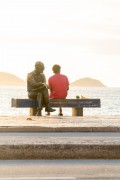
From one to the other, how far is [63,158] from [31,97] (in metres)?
9.92

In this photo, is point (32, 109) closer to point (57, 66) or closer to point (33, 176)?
point (57, 66)

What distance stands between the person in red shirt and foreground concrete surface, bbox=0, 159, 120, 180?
10.6 m

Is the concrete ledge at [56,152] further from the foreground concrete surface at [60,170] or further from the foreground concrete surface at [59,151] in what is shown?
the foreground concrete surface at [60,170]

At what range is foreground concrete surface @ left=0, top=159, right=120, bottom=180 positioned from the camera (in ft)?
29.6

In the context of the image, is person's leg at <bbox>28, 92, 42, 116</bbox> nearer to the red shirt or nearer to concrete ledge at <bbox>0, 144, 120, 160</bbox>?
the red shirt

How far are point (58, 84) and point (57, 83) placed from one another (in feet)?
0.15

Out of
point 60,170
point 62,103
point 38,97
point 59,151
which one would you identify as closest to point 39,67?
point 38,97

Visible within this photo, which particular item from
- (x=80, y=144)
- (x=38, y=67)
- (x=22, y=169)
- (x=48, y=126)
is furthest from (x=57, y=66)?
(x=22, y=169)

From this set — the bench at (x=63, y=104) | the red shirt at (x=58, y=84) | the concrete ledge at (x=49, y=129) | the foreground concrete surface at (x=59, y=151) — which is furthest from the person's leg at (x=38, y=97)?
the foreground concrete surface at (x=59, y=151)

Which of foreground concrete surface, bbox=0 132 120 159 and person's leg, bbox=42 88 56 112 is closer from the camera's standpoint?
foreground concrete surface, bbox=0 132 120 159

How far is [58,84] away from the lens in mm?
21625

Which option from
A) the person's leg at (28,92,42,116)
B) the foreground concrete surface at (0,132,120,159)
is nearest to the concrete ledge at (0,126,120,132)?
the foreground concrete surface at (0,132,120,159)

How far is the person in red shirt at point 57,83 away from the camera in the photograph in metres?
21.6

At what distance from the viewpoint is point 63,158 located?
11.4 metres
